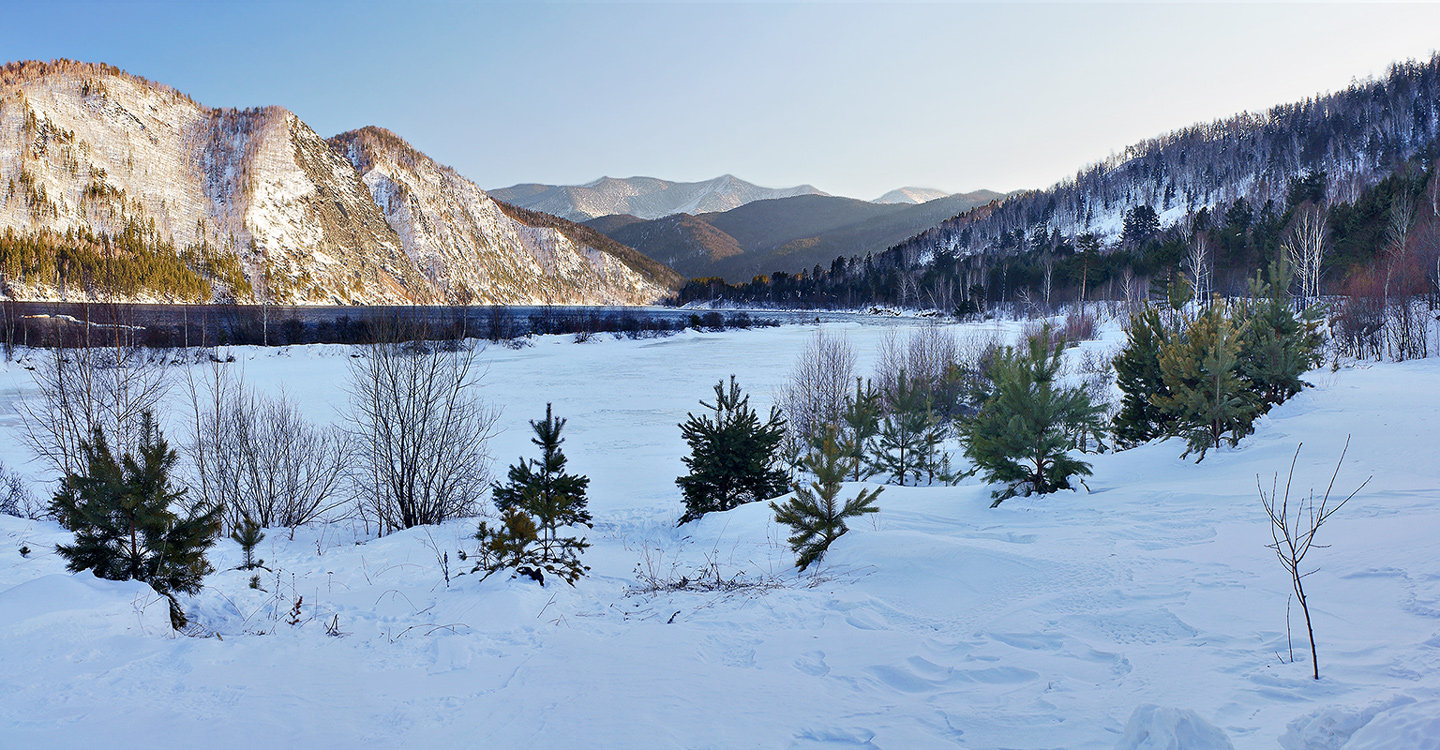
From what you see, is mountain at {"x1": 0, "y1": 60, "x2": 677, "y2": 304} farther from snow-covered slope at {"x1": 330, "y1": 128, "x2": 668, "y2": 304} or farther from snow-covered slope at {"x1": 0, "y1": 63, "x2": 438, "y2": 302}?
snow-covered slope at {"x1": 330, "y1": 128, "x2": 668, "y2": 304}

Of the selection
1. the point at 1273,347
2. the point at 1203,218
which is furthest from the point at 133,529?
the point at 1203,218

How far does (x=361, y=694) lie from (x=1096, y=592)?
20.0 ft

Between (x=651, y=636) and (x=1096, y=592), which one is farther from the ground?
(x=1096, y=592)

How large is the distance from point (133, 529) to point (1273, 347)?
62.6 ft

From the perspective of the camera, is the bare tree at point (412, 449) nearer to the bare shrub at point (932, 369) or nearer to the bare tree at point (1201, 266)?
the bare shrub at point (932, 369)

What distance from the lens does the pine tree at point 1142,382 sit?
1518cm

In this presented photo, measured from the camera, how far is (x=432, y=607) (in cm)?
668

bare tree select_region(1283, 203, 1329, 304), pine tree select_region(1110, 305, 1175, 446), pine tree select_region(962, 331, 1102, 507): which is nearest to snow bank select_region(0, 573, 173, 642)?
pine tree select_region(962, 331, 1102, 507)

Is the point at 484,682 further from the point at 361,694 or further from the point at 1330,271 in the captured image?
the point at 1330,271

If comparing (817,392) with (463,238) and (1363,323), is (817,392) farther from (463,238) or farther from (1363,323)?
(463,238)

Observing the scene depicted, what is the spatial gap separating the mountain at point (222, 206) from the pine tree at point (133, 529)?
254 ft

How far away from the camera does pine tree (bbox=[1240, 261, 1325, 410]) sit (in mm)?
13031

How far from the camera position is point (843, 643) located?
16.9ft

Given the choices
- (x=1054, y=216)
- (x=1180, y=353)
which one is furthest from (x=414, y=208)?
(x=1180, y=353)
